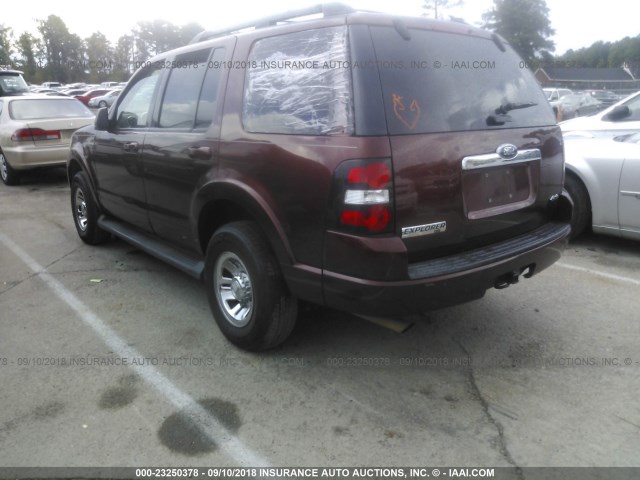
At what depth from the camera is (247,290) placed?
3.18m

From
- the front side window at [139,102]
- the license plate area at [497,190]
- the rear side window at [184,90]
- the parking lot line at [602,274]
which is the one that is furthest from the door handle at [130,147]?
the parking lot line at [602,274]

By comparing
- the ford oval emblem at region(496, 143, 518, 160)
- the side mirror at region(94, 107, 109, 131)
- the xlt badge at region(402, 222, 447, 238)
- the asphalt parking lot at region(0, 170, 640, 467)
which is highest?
the side mirror at region(94, 107, 109, 131)

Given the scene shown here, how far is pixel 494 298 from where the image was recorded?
4078 mm

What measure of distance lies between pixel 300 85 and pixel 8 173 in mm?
8332

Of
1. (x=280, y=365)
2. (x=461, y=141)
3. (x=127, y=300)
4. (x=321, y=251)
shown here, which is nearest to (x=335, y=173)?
(x=321, y=251)

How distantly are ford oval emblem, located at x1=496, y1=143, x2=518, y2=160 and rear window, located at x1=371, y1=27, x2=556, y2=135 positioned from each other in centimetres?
12

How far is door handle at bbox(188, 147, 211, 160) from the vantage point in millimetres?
3244

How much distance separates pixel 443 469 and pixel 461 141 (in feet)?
5.15

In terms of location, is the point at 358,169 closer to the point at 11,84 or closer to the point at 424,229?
the point at 424,229

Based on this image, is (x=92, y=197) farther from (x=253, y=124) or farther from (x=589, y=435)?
(x=589, y=435)

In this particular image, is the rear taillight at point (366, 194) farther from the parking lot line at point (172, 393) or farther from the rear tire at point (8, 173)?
the rear tire at point (8, 173)

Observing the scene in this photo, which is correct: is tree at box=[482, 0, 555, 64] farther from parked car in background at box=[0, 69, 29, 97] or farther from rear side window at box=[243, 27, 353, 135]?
rear side window at box=[243, 27, 353, 135]

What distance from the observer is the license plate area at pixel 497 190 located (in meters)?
2.72

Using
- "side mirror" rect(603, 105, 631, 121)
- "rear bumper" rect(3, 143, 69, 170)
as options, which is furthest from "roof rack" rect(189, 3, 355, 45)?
"rear bumper" rect(3, 143, 69, 170)
